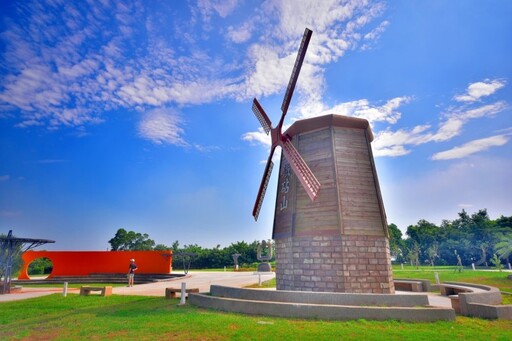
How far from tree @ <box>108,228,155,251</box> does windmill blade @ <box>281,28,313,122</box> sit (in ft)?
248

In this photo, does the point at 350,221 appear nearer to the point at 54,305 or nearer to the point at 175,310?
the point at 175,310

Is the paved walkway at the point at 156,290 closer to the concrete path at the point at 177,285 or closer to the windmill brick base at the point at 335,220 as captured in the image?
the concrete path at the point at 177,285

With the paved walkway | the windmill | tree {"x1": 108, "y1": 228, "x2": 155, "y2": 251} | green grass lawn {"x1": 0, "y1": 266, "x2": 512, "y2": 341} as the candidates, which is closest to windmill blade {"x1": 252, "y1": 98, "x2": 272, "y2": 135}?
the windmill

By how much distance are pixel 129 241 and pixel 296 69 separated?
78135mm

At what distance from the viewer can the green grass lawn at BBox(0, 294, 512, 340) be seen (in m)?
7.29

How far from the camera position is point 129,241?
262 ft

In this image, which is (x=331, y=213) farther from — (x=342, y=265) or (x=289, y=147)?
(x=289, y=147)

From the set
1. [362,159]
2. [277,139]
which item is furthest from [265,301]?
[277,139]

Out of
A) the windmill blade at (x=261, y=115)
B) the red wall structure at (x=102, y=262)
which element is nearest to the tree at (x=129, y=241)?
the red wall structure at (x=102, y=262)

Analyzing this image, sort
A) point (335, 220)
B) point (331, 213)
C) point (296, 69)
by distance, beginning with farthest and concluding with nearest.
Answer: point (296, 69), point (331, 213), point (335, 220)

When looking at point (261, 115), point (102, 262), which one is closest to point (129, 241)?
point (102, 262)

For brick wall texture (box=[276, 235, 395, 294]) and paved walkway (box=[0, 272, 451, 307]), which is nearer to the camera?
brick wall texture (box=[276, 235, 395, 294])

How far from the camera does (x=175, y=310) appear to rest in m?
10.8

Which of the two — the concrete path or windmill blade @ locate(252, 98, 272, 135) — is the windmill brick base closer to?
windmill blade @ locate(252, 98, 272, 135)
